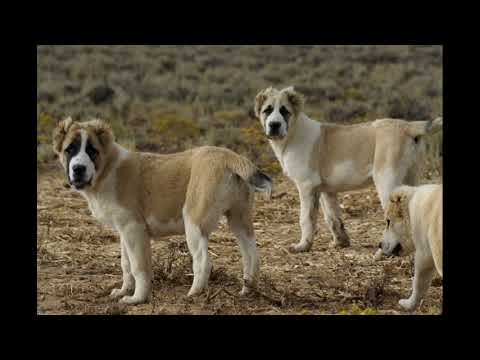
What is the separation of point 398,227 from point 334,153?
2.93m

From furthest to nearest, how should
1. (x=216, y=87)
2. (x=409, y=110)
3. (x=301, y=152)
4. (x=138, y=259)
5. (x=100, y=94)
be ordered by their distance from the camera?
(x=216, y=87)
(x=100, y=94)
(x=409, y=110)
(x=301, y=152)
(x=138, y=259)

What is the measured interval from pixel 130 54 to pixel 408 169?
83.0 feet

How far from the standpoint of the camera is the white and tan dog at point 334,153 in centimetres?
975

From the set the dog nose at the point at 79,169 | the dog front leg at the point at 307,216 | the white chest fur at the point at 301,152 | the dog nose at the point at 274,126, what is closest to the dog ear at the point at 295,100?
the white chest fur at the point at 301,152

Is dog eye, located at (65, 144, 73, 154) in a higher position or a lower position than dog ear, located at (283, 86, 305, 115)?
lower

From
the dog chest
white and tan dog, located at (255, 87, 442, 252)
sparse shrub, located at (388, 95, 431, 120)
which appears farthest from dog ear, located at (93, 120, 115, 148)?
sparse shrub, located at (388, 95, 431, 120)

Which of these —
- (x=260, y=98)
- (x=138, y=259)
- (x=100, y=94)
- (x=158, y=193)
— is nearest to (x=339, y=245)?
(x=260, y=98)

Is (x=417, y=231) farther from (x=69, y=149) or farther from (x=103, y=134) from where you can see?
(x=69, y=149)

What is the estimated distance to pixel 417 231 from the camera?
711 cm

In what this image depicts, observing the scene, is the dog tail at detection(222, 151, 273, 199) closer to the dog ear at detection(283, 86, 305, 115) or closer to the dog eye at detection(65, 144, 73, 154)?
the dog eye at detection(65, 144, 73, 154)

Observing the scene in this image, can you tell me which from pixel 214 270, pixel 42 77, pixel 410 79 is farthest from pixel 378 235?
pixel 42 77

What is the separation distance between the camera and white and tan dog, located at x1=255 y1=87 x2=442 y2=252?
32.0 ft

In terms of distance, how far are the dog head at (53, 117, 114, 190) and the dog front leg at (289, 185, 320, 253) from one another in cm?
342

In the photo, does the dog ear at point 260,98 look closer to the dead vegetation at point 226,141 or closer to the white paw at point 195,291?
the dead vegetation at point 226,141
